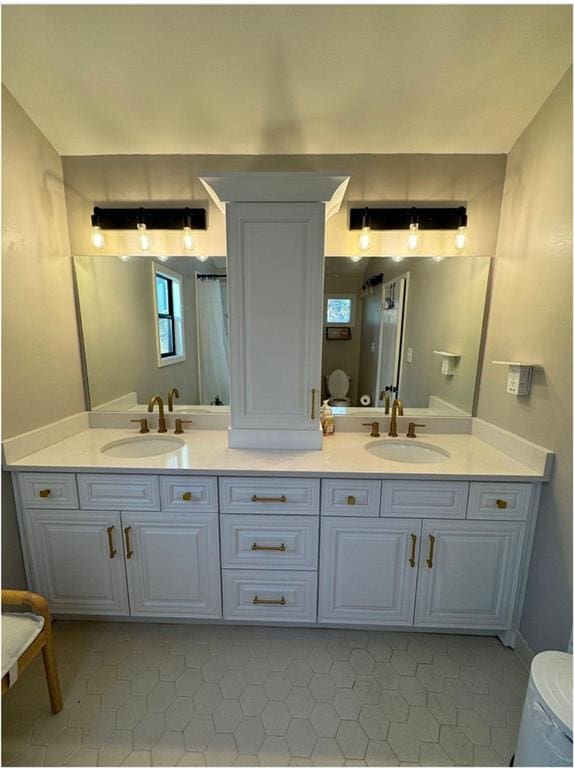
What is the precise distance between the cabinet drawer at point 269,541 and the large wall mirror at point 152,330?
760mm

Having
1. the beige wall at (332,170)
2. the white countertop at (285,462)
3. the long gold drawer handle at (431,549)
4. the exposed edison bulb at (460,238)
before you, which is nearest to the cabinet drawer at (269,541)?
the white countertop at (285,462)

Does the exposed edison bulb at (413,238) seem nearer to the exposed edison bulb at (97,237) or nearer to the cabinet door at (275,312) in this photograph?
the cabinet door at (275,312)

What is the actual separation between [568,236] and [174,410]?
2085mm

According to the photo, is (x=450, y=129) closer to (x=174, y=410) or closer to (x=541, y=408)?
(x=541, y=408)

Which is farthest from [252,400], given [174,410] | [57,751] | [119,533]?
[57,751]

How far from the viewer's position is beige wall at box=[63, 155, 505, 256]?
1681mm

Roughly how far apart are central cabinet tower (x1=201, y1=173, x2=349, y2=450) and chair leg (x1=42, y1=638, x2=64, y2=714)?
1009mm

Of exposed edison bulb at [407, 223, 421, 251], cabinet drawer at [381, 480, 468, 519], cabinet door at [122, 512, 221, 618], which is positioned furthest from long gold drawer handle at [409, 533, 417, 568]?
exposed edison bulb at [407, 223, 421, 251]

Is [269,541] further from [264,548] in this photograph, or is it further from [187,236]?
[187,236]

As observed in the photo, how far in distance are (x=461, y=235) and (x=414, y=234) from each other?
0.84 feet

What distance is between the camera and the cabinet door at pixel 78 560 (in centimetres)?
146

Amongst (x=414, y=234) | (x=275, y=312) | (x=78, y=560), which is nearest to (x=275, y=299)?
(x=275, y=312)

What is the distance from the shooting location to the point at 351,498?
1396 mm

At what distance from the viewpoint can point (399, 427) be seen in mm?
1905
